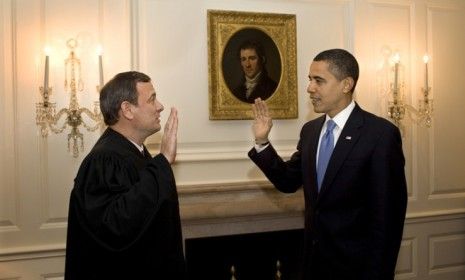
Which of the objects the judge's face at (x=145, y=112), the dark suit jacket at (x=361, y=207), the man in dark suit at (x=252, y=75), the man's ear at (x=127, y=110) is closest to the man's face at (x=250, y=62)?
the man in dark suit at (x=252, y=75)

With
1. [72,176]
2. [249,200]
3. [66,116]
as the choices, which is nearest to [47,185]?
[72,176]

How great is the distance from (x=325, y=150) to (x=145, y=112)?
3.23 feet

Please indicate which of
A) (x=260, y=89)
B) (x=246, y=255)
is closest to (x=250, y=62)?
(x=260, y=89)

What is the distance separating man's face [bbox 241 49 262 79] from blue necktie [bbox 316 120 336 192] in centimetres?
114

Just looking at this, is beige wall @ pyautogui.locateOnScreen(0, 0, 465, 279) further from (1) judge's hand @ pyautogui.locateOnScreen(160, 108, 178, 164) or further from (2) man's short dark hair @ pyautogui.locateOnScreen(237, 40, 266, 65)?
(1) judge's hand @ pyautogui.locateOnScreen(160, 108, 178, 164)

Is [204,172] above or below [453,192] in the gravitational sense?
above

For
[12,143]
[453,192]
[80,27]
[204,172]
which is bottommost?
[453,192]

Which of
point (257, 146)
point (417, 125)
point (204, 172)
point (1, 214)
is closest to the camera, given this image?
point (257, 146)

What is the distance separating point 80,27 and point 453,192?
339 cm

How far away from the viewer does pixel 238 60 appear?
363 cm

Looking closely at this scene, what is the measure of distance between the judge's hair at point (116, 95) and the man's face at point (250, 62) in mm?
1564

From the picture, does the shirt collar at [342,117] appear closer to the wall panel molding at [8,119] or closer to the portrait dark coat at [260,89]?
the portrait dark coat at [260,89]

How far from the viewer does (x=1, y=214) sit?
3123 mm

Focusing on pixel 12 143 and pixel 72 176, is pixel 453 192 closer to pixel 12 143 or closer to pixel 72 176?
pixel 72 176
